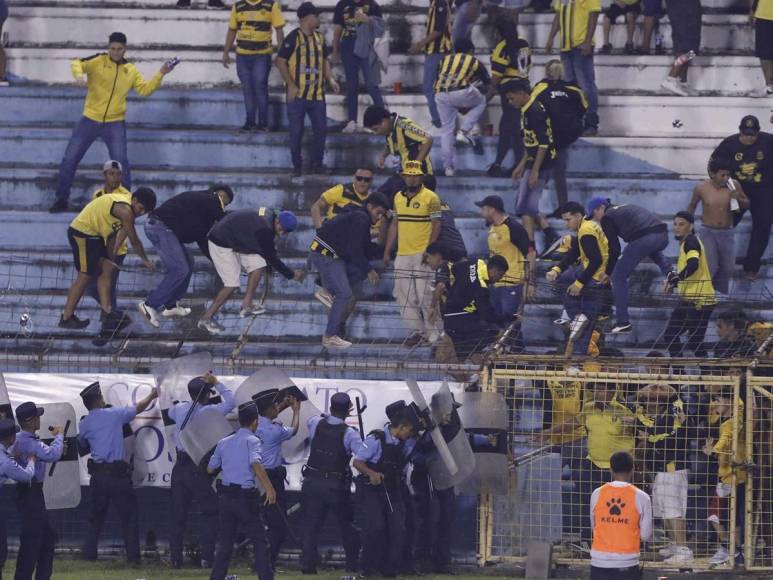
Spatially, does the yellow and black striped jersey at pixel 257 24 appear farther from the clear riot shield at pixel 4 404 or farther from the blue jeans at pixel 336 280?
the clear riot shield at pixel 4 404

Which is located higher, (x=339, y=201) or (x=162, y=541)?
(x=339, y=201)

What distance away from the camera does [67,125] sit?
20.5m

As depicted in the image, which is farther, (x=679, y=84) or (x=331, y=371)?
(x=679, y=84)

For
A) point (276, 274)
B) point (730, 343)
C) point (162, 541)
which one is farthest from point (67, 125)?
point (730, 343)

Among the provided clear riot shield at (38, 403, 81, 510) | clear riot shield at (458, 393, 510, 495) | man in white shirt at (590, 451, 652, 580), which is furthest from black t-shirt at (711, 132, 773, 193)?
clear riot shield at (38, 403, 81, 510)

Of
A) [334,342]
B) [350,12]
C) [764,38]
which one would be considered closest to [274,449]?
[334,342]

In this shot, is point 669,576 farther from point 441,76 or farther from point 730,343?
point 441,76

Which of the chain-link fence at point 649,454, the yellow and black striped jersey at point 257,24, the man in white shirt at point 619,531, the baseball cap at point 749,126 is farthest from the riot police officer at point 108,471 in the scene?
the baseball cap at point 749,126

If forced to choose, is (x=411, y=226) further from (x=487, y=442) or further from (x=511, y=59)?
(x=487, y=442)

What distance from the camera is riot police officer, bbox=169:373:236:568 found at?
14391 mm

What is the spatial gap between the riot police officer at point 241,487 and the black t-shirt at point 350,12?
308 inches

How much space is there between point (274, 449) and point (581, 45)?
7.49 meters

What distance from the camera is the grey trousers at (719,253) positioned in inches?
680

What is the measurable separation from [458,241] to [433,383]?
3.08 metres
